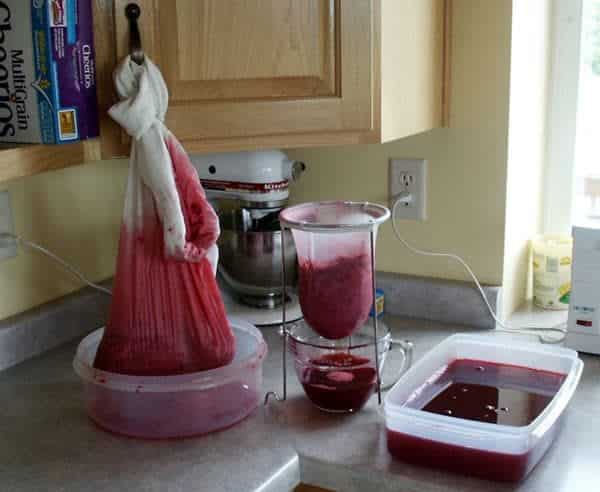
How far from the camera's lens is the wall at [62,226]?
1405 mm

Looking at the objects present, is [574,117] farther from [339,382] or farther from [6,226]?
[6,226]

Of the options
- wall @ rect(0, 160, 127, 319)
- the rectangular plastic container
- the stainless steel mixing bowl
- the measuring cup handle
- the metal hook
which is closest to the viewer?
the rectangular plastic container

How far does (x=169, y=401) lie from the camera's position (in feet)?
3.74

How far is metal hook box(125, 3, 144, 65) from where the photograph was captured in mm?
1137

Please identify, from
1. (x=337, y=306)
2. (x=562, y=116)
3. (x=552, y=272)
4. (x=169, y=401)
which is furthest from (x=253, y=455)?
(x=562, y=116)

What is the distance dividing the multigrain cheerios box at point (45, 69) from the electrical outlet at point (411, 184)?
66 cm

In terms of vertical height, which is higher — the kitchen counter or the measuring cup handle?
the measuring cup handle

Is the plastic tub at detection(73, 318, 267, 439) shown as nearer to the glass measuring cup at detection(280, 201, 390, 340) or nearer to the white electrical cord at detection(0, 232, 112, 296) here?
the glass measuring cup at detection(280, 201, 390, 340)

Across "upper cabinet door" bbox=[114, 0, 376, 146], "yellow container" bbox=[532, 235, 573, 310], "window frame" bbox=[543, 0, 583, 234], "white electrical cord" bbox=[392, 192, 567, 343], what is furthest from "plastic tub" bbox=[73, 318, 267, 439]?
"window frame" bbox=[543, 0, 583, 234]

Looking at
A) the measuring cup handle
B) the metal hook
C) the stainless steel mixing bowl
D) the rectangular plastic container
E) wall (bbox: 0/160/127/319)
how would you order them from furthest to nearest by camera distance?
the stainless steel mixing bowl
wall (bbox: 0/160/127/319)
the measuring cup handle
the metal hook
the rectangular plastic container

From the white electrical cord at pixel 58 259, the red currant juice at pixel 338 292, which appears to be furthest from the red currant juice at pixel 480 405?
the white electrical cord at pixel 58 259

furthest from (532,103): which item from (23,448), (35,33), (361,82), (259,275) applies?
(23,448)

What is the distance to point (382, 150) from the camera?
1.61 meters

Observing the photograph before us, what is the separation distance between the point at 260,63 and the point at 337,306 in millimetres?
362
